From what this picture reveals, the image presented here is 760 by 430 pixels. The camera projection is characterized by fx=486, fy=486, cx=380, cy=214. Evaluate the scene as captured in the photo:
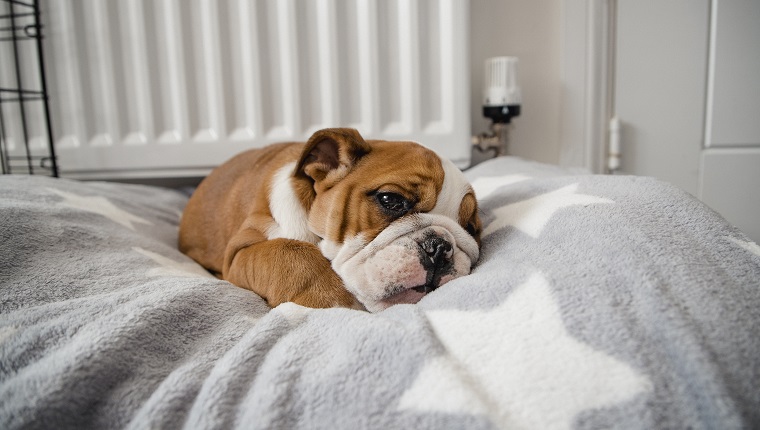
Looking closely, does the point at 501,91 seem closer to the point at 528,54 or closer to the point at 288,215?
the point at 528,54

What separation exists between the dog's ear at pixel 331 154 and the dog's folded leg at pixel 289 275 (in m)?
0.16

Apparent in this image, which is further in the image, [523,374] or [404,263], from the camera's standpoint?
[404,263]

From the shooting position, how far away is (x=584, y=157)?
187 cm

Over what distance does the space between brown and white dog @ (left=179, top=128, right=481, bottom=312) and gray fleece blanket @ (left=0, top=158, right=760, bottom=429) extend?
0.09m

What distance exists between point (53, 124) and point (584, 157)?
6.74ft

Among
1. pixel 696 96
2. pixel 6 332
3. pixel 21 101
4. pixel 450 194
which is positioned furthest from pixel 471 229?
pixel 21 101

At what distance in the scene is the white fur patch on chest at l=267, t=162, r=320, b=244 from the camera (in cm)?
101

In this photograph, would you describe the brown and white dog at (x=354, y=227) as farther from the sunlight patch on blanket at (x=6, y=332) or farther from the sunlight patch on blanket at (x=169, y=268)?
the sunlight patch on blanket at (x=6, y=332)

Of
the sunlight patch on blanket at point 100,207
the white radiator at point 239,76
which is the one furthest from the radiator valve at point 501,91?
the sunlight patch on blanket at point 100,207

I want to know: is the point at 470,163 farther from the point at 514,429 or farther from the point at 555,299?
the point at 514,429

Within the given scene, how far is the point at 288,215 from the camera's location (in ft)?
3.36

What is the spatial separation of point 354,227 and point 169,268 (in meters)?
0.41

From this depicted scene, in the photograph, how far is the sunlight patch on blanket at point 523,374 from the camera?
459 mm

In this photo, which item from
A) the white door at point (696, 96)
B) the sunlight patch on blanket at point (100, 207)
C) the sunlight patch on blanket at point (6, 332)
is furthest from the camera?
the white door at point (696, 96)
